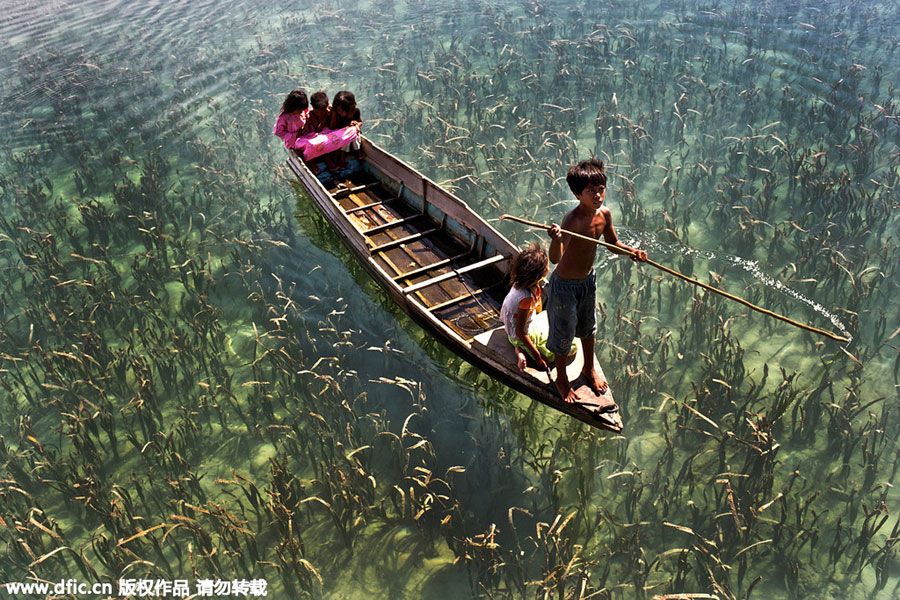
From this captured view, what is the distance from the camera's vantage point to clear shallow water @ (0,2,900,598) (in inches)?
218

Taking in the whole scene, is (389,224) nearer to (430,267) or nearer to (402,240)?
(402,240)

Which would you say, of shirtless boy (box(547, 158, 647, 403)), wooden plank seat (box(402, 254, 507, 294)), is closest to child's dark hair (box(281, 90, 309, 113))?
wooden plank seat (box(402, 254, 507, 294))

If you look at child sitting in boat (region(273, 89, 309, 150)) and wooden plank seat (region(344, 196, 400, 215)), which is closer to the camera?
wooden plank seat (region(344, 196, 400, 215))

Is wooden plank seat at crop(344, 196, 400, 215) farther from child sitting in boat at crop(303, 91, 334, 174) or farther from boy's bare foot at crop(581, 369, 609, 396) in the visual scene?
boy's bare foot at crop(581, 369, 609, 396)

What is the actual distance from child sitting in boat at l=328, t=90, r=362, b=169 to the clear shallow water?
37.9 inches

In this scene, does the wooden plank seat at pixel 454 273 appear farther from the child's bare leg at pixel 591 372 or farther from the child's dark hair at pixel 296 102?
the child's dark hair at pixel 296 102

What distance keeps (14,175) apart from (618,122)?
35.1ft

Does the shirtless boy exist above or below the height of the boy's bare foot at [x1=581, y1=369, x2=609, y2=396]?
above

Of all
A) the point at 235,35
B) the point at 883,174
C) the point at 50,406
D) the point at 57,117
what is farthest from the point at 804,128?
the point at 57,117

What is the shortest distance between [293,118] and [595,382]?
20.6 feet

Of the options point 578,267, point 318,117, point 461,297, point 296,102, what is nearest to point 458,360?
point 461,297

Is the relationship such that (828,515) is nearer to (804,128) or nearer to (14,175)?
(804,128)

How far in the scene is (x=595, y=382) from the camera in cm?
581

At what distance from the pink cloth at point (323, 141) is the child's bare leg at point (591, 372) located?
5454 mm
